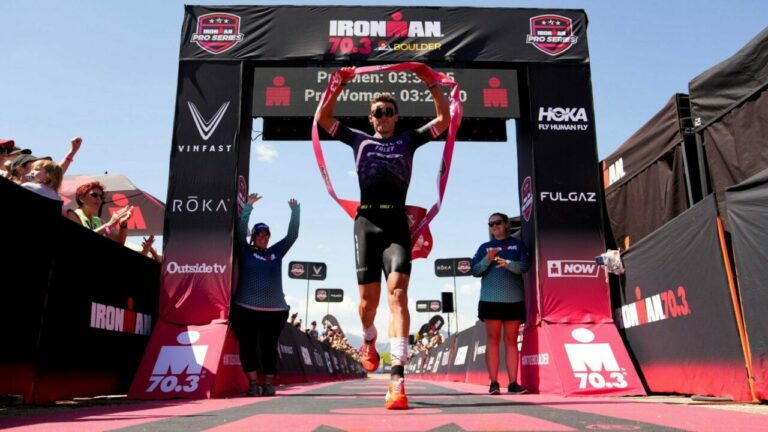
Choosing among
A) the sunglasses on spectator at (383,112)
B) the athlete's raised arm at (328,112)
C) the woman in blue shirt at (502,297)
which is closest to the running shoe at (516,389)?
the woman in blue shirt at (502,297)

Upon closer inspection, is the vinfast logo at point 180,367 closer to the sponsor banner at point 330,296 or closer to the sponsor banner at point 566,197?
the sponsor banner at point 566,197

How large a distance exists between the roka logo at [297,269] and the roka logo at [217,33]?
2958cm

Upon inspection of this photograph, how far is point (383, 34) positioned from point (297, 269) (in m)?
30.1

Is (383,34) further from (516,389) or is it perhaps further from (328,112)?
(516,389)

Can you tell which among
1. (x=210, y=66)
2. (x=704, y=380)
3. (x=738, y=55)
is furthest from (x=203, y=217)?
(x=738, y=55)

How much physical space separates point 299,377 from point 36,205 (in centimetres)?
945

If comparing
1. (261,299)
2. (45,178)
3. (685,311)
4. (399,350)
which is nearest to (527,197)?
(685,311)

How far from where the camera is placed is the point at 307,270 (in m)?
36.6

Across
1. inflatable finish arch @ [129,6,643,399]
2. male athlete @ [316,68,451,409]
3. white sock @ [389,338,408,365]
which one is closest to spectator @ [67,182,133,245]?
inflatable finish arch @ [129,6,643,399]

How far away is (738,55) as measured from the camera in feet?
20.1

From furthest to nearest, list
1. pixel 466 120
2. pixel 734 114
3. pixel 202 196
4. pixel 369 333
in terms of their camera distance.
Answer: pixel 466 120, pixel 202 196, pixel 734 114, pixel 369 333

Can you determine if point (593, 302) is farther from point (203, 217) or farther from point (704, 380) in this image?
point (203, 217)

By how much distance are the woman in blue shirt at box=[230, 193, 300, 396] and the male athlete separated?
2.38 meters

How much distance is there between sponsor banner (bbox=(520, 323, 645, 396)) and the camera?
6.37 metres
